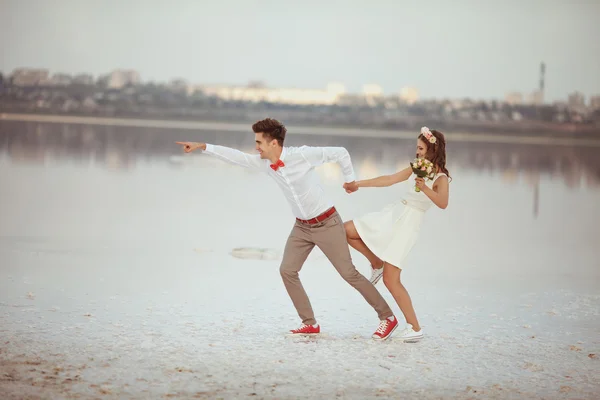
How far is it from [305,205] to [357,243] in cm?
37

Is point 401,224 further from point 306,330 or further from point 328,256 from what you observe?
point 306,330

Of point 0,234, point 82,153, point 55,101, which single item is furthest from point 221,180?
point 55,101

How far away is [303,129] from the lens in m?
42.7

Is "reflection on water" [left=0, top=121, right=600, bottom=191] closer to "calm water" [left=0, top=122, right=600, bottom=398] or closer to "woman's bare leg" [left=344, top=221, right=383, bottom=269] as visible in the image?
"calm water" [left=0, top=122, right=600, bottom=398]

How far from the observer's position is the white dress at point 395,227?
466 centimetres

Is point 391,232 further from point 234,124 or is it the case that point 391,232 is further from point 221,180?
point 234,124

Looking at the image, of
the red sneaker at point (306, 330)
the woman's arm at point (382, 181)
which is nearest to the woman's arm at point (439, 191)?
the woman's arm at point (382, 181)

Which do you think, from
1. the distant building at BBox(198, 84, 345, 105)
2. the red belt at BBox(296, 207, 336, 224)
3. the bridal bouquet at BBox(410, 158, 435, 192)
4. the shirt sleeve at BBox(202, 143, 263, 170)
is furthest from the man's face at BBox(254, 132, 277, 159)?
the distant building at BBox(198, 84, 345, 105)

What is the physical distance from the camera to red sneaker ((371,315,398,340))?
15.3ft

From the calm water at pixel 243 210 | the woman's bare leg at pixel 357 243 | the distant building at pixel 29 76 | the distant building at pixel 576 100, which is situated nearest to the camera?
the woman's bare leg at pixel 357 243

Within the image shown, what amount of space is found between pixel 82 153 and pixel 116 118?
83.6 ft

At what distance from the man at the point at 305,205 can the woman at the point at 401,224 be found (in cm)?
9

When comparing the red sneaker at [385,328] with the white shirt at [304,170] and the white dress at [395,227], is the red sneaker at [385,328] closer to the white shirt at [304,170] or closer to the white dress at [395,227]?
the white dress at [395,227]

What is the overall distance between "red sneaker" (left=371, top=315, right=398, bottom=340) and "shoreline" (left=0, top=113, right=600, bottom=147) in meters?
35.5
